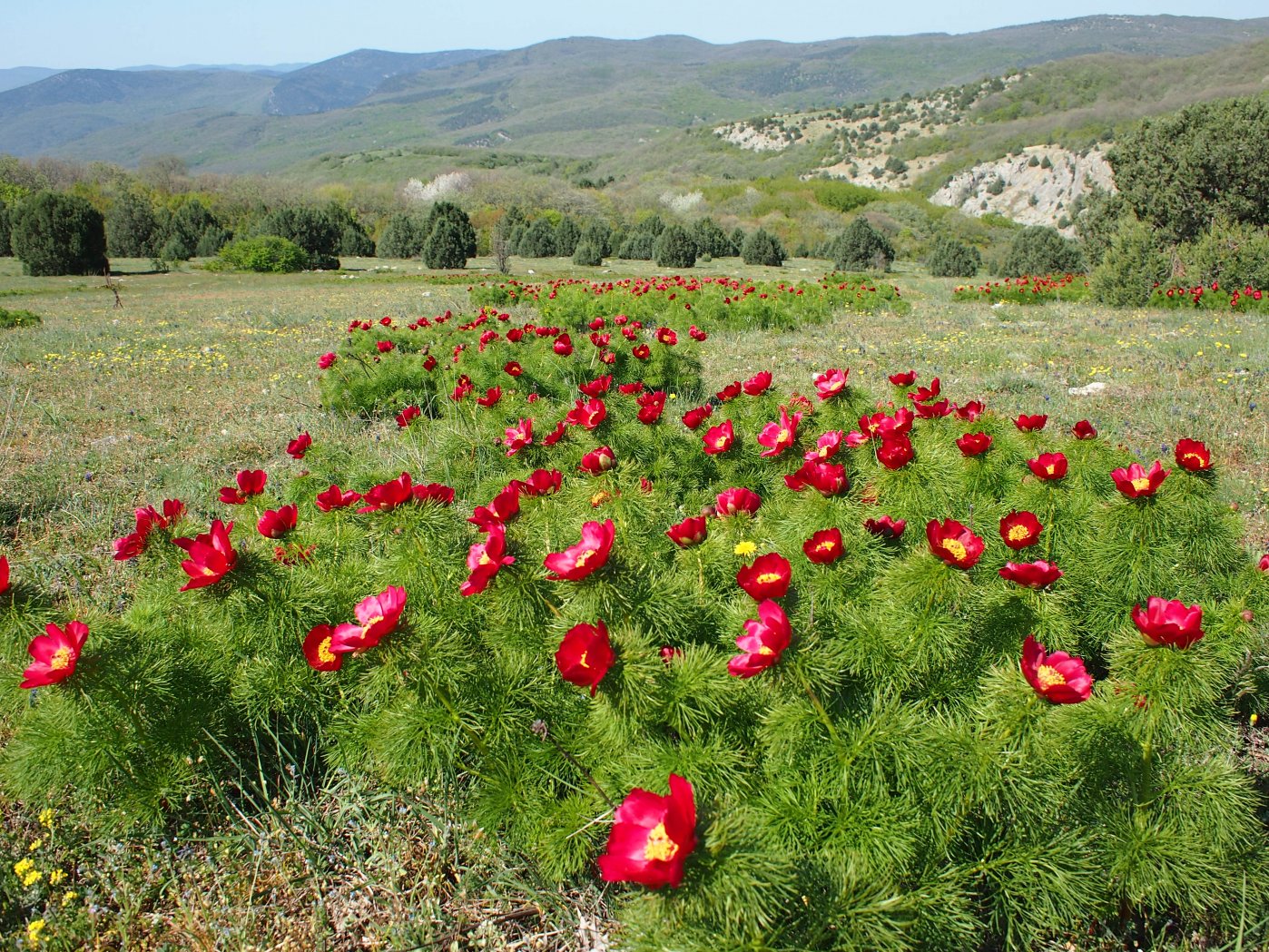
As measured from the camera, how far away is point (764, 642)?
1.33 metres

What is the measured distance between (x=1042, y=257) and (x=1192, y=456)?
100ft

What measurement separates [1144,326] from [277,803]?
12.3m

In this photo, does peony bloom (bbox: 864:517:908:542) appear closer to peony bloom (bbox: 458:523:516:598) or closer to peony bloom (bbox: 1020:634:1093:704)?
peony bloom (bbox: 1020:634:1093:704)

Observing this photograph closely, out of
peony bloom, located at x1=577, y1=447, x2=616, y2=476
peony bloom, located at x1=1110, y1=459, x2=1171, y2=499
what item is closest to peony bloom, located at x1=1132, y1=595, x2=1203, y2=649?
peony bloom, located at x1=1110, y1=459, x2=1171, y2=499

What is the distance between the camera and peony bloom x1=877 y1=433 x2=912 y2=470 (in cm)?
225

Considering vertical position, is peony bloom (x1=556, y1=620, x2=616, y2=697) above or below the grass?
above

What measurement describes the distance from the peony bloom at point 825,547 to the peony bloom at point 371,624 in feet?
3.40

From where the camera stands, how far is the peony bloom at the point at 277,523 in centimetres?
203

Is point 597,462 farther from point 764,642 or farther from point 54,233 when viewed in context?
point 54,233

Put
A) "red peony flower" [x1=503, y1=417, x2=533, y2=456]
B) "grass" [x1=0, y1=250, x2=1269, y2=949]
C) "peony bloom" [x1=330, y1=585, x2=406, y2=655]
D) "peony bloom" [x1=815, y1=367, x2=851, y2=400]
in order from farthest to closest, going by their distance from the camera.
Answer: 1. "peony bloom" [x1=815, y1=367, x2=851, y2=400]
2. "red peony flower" [x1=503, y1=417, x2=533, y2=456]
3. "grass" [x1=0, y1=250, x2=1269, y2=949]
4. "peony bloom" [x1=330, y1=585, x2=406, y2=655]

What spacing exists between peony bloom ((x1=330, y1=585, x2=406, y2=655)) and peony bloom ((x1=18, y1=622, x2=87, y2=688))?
578 millimetres

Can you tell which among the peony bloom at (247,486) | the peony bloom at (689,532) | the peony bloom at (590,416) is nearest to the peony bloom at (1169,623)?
the peony bloom at (689,532)

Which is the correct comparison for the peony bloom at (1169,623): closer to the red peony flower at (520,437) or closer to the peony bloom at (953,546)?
the peony bloom at (953,546)

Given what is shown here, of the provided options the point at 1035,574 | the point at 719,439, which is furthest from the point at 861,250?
the point at 1035,574
